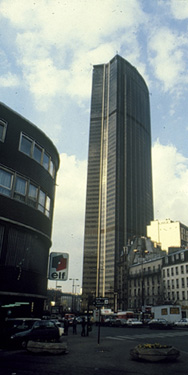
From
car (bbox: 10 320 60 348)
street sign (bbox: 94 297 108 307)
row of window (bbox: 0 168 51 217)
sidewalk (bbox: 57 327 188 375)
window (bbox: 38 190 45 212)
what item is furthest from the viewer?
window (bbox: 38 190 45 212)

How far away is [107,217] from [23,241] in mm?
173602

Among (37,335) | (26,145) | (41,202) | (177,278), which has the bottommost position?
(37,335)

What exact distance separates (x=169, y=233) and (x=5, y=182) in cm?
11679

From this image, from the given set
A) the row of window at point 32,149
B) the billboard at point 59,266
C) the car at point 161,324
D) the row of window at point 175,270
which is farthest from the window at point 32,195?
the row of window at point 175,270

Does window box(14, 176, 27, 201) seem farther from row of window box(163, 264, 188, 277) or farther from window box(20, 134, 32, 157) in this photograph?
row of window box(163, 264, 188, 277)

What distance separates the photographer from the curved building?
18.7 metres

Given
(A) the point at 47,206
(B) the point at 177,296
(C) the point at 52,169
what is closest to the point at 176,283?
(B) the point at 177,296

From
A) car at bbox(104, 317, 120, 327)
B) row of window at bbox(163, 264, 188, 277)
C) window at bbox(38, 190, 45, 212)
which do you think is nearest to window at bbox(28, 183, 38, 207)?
window at bbox(38, 190, 45, 212)

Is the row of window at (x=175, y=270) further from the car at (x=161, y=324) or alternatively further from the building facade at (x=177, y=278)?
the car at (x=161, y=324)

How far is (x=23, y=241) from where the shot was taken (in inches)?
790

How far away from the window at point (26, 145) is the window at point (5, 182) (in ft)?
7.72

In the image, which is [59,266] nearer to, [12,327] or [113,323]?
[12,327]

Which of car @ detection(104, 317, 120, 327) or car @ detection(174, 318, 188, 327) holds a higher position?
car @ detection(174, 318, 188, 327)

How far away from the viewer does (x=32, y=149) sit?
22.1 metres
